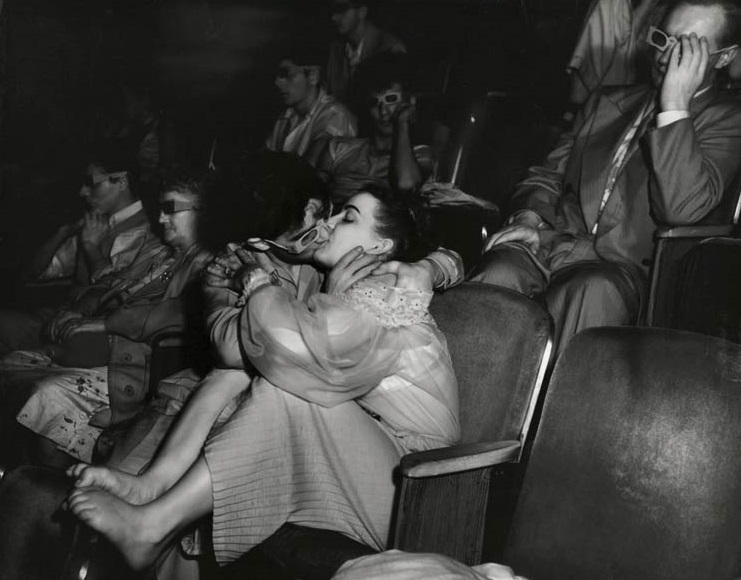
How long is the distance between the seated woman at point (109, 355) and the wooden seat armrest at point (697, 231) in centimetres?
135

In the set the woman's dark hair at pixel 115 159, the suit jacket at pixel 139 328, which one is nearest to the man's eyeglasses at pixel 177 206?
the suit jacket at pixel 139 328

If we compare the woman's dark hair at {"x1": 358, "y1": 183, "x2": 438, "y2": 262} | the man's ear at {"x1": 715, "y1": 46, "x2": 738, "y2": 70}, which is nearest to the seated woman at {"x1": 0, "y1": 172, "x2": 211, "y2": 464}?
the woman's dark hair at {"x1": 358, "y1": 183, "x2": 438, "y2": 262}

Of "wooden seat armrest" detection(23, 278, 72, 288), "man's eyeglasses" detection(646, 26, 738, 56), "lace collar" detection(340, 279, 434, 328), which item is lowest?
"wooden seat armrest" detection(23, 278, 72, 288)

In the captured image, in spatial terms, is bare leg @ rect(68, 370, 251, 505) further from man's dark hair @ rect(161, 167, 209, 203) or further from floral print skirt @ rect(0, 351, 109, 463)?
man's dark hair @ rect(161, 167, 209, 203)

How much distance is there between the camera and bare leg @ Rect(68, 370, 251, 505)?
164cm

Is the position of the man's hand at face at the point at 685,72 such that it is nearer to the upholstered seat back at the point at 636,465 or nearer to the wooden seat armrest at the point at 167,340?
the upholstered seat back at the point at 636,465

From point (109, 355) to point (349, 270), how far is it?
3.79 ft

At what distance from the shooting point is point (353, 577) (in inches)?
38.0

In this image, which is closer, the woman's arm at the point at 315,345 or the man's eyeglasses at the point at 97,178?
the woman's arm at the point at 315,345

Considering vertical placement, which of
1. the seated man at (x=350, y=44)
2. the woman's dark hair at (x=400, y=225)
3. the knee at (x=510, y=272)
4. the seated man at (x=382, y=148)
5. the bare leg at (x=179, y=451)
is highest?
the seated man at (x=350, y=44)

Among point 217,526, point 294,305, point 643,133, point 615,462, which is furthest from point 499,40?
point 217,526

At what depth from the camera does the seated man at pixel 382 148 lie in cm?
261

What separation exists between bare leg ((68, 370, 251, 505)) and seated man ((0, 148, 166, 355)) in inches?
46.9

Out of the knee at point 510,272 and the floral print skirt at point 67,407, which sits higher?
the knee at point 510,272
